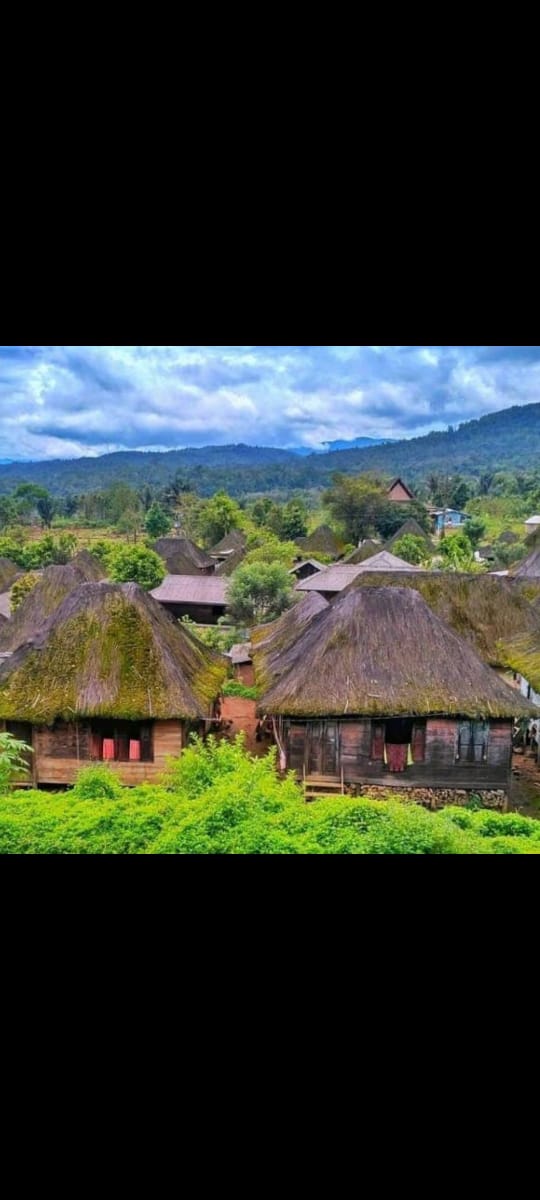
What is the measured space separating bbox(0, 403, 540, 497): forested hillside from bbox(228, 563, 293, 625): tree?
6158mm

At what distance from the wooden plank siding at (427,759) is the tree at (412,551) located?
466 inches

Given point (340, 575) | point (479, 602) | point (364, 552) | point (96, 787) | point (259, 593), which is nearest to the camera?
point (96, 787)

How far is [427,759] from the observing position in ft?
22.8

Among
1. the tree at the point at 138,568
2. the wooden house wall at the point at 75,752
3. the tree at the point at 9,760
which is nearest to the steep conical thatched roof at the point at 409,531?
the tree at the point at 138,568

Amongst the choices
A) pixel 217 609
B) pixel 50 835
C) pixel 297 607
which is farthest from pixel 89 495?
pixel 50 835

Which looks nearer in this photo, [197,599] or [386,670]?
[386,670]

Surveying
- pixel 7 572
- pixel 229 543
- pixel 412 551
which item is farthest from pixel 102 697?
pixel 229 543

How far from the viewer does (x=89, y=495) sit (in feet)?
74.2

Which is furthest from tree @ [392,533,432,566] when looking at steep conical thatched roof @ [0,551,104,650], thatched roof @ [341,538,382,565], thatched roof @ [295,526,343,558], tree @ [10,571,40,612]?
steep conical thatched roof @ [0,551,104,650]

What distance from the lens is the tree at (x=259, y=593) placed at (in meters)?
14.1

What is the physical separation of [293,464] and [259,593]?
62.4 feet

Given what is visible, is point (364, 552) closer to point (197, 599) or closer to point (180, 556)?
point (180, 556)

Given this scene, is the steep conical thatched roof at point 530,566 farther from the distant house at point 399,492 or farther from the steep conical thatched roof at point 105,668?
the distant house at point 399,492

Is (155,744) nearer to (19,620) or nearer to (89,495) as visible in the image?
(19,620)
